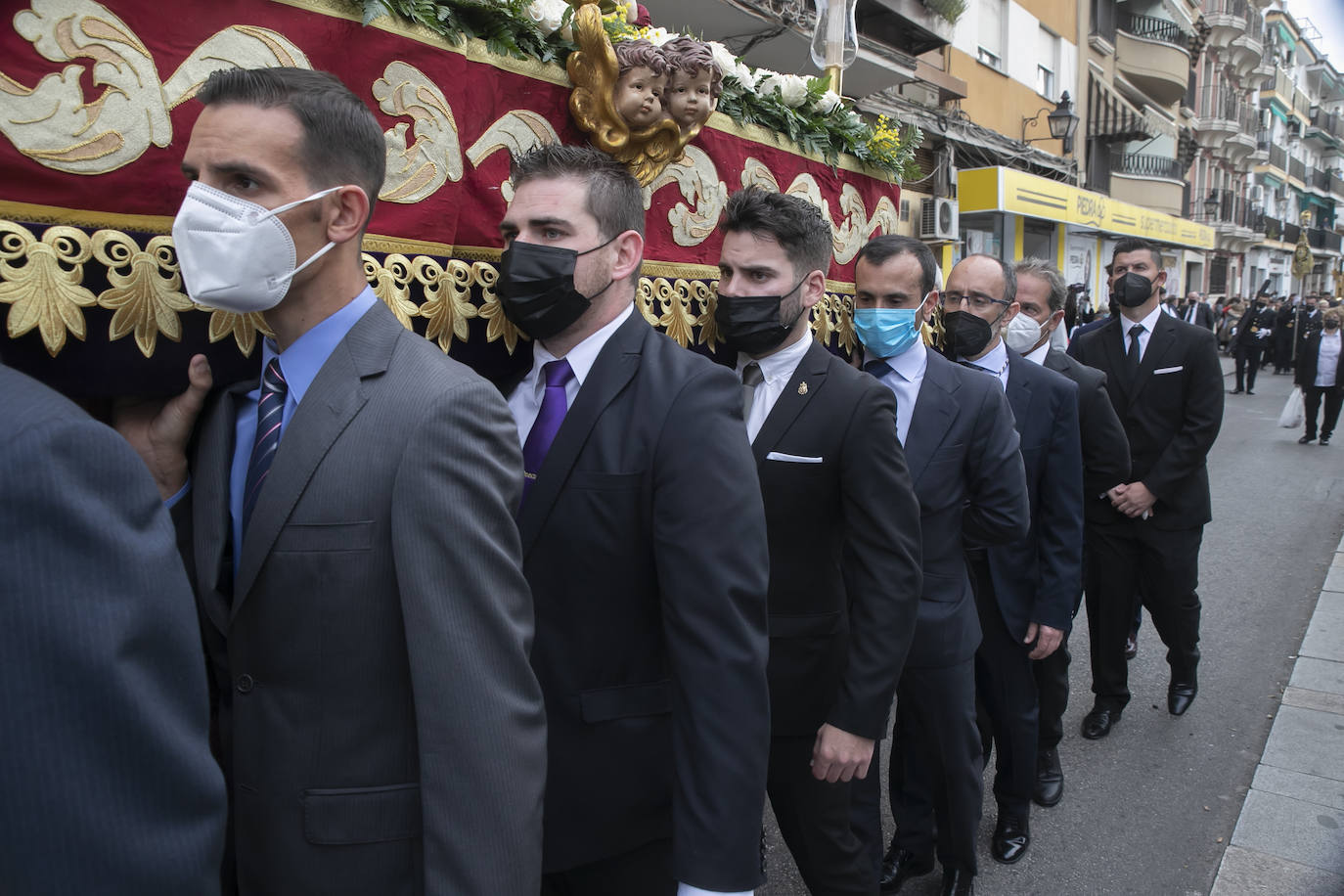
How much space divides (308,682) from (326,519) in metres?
0.25

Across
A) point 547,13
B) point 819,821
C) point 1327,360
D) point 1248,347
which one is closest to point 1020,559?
point 819,821

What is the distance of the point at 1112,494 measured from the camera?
4270 mm

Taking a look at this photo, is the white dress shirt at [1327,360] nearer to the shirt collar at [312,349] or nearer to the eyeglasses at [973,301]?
the eyeglasses at [973,301]

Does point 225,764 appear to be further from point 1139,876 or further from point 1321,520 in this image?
point 1321,520

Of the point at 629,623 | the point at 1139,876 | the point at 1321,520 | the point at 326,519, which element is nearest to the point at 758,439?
the point at 629,623

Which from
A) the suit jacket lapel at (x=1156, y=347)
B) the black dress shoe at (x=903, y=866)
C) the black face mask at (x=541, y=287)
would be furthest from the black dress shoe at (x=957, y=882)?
the suit jacket lapel at (x=1156, y=347)

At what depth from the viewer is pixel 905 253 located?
297cm

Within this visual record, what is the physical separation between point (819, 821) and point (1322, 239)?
195 ft

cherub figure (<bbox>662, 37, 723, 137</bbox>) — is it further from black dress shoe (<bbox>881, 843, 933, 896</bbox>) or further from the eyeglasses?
black dress shoe (<bbox>881, 843, 933, 896</bbox>)

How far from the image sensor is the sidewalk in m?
3.10

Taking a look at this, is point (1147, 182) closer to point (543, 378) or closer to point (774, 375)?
point (774, 375)

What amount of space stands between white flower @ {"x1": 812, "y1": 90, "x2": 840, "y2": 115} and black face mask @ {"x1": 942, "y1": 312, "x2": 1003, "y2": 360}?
1014 mm

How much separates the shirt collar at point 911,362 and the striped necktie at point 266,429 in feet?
6.74

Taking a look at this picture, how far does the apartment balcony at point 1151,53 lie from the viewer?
73.9ft
